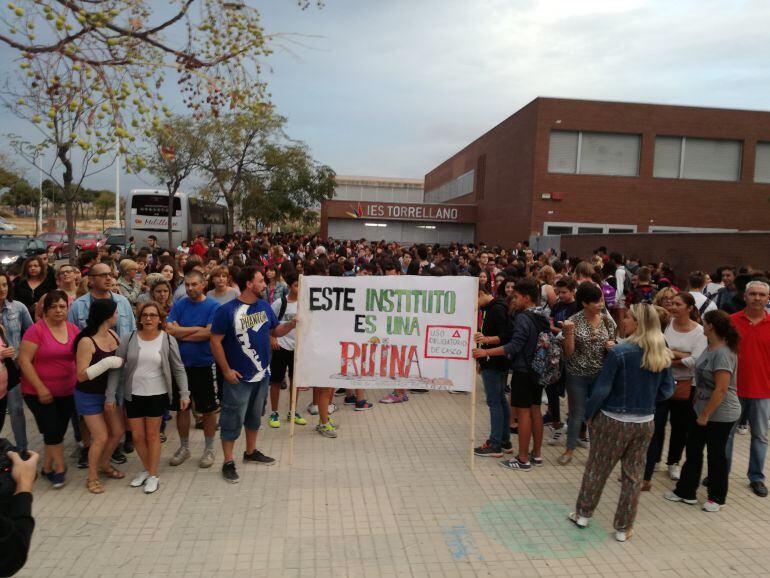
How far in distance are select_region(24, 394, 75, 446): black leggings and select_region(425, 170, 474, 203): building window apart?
39.2 metres

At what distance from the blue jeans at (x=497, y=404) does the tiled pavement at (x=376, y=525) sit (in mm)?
295

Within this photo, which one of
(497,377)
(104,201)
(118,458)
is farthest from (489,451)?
(104,201)

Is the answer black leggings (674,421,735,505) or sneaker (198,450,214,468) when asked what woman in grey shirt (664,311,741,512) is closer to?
black leggings (674,421,735,505)

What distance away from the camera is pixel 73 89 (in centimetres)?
506

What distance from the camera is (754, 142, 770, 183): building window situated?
95.5 ft

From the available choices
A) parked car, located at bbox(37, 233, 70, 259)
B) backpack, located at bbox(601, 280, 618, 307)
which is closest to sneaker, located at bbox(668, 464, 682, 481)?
backpack, located at bbox(601, 280, 618, 307)

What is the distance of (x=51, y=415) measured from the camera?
5.14 m

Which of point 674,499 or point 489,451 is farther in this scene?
point 489,451

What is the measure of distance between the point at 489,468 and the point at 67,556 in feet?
12.4

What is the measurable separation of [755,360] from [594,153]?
25.8 metres

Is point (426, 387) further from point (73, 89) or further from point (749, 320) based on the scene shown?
point (73, 89)

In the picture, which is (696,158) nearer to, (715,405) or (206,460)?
(715,405)

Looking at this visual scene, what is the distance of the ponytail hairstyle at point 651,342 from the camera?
429cm

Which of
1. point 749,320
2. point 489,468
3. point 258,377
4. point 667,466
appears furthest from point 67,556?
point 749,320
